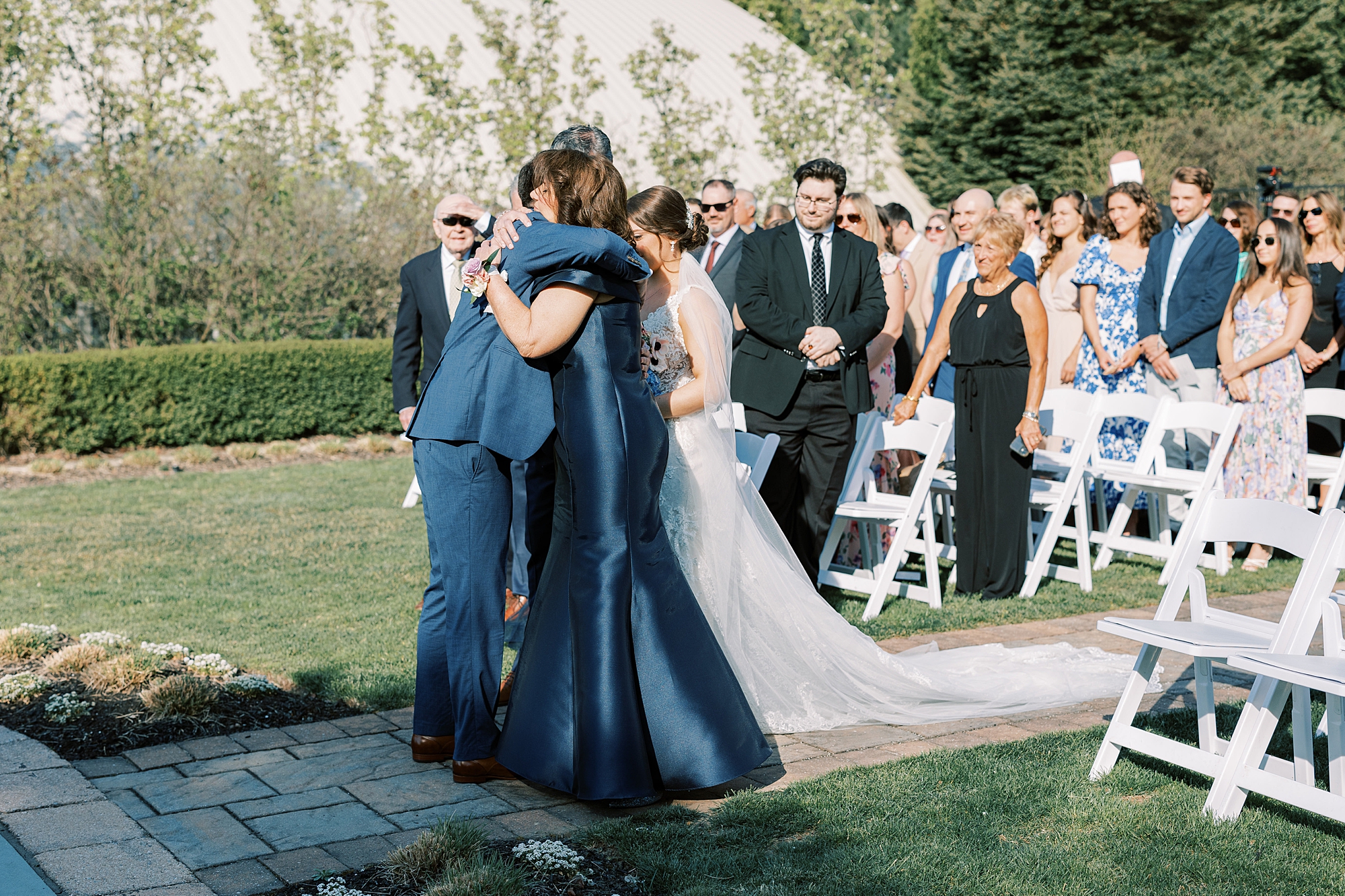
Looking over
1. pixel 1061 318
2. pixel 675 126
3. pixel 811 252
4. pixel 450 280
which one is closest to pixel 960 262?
pixel 1061 318

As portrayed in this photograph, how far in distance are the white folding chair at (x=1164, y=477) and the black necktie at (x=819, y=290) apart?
2182 mm

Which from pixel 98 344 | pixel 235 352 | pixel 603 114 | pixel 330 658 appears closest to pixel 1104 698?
pixel 330 658

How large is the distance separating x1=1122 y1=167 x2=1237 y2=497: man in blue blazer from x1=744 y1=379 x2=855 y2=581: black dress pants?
279 centimetres

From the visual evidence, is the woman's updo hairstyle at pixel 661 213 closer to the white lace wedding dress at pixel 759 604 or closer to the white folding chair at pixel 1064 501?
the white lace wedding dress at pixel 759 604

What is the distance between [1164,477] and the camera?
25.7ft

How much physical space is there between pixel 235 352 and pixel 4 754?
1020 cm

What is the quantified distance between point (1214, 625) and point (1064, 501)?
3.08 metres

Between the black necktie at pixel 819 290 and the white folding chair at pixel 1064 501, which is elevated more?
the black necktie at pixel 819 290

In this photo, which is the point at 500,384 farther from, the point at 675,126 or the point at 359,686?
the point at 675,126

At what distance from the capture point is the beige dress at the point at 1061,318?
9.60 m

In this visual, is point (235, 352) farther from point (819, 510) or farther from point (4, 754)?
point (4, 754)

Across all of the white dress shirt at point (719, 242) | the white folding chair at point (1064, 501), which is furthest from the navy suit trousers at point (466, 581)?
the white dress shirt at point (719, 242)

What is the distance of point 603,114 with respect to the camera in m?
29.3

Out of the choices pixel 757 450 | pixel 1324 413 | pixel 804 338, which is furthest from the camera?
pixel 1324 413
